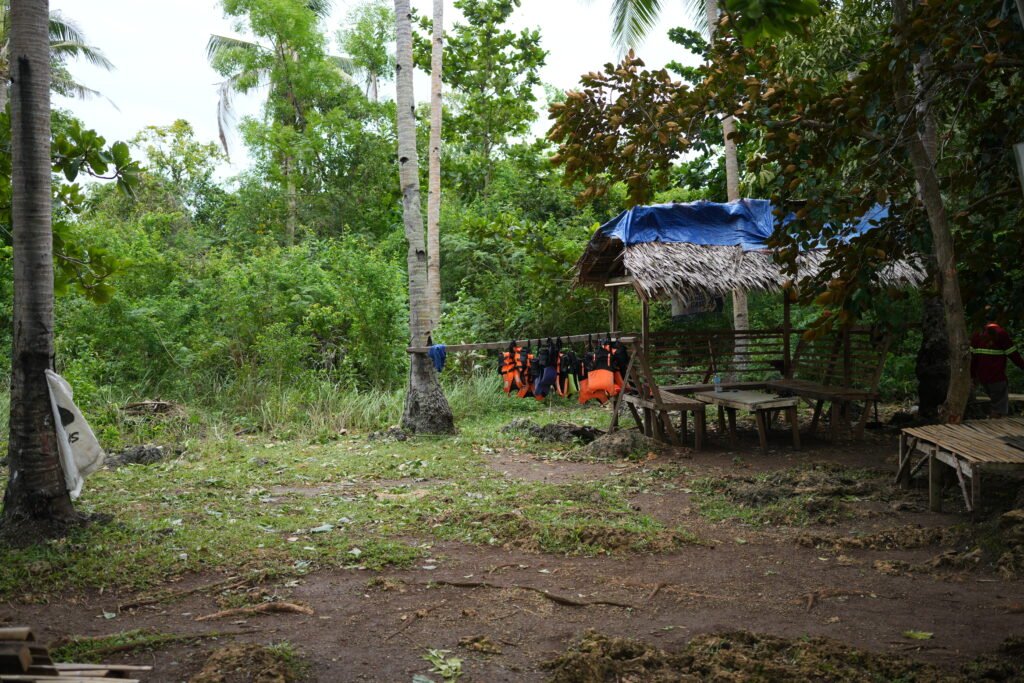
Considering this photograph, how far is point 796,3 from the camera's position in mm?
2689

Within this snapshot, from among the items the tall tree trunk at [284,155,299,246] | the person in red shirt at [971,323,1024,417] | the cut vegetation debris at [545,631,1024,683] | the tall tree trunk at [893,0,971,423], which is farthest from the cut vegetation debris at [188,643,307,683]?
the tall tree trunk at [284,155,299,246]

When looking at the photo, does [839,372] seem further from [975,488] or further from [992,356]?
[975,488]

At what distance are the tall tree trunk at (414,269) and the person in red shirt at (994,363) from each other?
246 inches

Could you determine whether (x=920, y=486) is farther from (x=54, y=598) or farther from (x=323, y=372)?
(x=323, y=372)

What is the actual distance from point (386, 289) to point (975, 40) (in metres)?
8.93

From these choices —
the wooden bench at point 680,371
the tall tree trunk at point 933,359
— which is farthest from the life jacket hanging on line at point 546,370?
the tall tree trunk at point 933,359

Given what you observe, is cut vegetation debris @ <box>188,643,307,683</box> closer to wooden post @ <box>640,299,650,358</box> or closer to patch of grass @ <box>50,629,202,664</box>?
patch of grass @ <box>50,629,202,664</box>

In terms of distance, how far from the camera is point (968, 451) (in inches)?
231

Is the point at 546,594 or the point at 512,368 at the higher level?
the point at 512,368

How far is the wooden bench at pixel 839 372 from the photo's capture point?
33.0ft

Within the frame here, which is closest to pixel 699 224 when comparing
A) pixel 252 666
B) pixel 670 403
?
pixel 670 403

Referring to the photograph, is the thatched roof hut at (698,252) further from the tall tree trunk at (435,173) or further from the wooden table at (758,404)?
the tall tree trunk at (435,173)

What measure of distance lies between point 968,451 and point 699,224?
560 cm

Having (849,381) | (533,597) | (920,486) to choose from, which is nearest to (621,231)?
(849,381)
